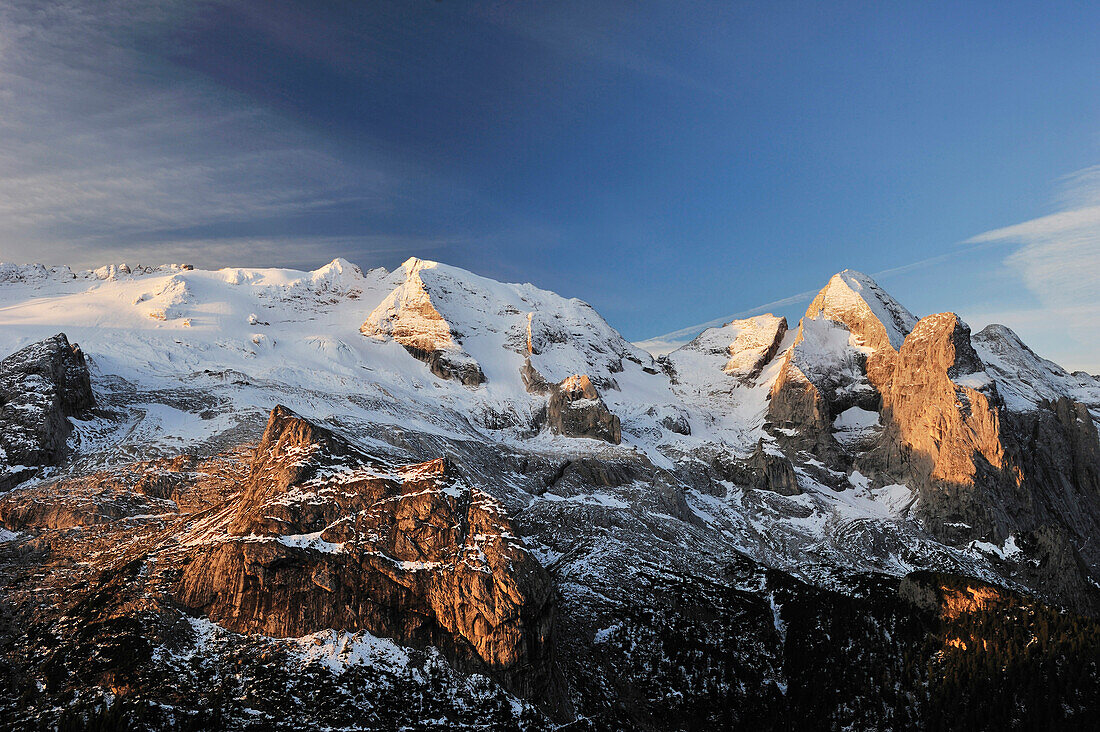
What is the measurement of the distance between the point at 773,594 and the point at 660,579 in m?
28.8

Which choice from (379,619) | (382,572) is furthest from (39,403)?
(379,619)

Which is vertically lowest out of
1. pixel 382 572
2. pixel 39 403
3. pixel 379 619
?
pixel 379 619

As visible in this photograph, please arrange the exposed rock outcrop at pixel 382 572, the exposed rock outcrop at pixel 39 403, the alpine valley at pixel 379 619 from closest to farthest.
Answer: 1. the alpine valley at pixel 379 619
2. the exposed rock outcrop at pixel 382 572
3. the exposed rock outcrop at pixel 39 403

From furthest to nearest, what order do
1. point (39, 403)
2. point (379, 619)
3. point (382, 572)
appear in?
point (39, 403) < point (382, 572) < point (379, 619)

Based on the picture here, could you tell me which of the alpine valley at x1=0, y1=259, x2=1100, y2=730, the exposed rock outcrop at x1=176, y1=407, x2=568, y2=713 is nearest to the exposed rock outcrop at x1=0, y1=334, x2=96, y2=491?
the alpine valley at x1=0, y1=259, x2=1100, y2=730

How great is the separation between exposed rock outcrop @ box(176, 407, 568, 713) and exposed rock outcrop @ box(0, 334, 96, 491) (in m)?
45.6

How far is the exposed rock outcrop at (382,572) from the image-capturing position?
130750mm

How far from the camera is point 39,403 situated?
164 meters

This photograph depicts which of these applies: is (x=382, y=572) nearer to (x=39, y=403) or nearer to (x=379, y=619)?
(x=379, y=619)

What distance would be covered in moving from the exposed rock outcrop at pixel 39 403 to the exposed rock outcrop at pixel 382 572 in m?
45.6

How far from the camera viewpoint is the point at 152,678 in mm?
114125

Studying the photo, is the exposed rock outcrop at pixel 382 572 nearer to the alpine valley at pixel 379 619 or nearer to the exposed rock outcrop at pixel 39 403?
the alpine valley at pixel 379 619

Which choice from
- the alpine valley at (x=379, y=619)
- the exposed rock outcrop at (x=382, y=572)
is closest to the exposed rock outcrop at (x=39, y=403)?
the alpine valley at (x=379, y=619)

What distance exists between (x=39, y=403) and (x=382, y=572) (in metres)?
92.8
